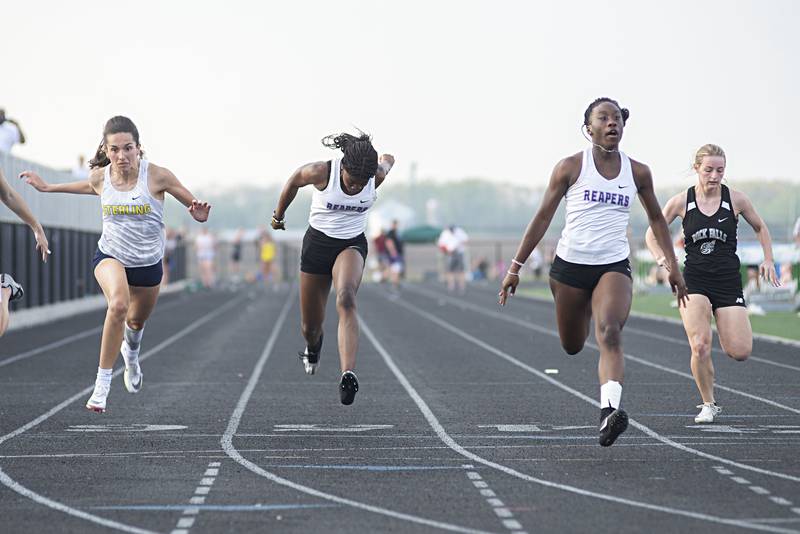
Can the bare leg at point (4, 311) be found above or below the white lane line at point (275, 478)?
above

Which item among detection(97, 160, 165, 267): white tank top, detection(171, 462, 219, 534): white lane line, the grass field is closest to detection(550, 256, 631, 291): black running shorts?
detection(171, 462, 219, 534): white lane line

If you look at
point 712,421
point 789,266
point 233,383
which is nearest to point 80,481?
point 712,421

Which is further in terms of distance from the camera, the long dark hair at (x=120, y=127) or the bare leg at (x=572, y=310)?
the long dark hair at (x=120, y=127)

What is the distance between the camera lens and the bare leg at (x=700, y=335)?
1087 cm

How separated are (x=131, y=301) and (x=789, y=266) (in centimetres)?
1959

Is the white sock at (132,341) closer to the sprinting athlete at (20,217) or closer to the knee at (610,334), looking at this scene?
the sprinting athlete at (20,217)

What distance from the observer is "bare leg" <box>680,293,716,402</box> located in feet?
35.7

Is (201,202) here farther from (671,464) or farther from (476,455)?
(671,464)

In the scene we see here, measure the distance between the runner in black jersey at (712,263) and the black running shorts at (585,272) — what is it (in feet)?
5.45

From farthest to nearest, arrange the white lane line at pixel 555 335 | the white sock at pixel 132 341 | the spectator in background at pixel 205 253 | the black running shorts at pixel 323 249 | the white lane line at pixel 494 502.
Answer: the spectator in background at pixel 205 253
the white lane line at pixel 555 335
the white sock at pixel 132 341
the black running shorts at pixel 323 249
the white lane line at pixel 494 502

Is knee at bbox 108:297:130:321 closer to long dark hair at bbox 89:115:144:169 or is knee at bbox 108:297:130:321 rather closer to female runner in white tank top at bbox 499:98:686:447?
long dark hair at bbox 89:115:144:169

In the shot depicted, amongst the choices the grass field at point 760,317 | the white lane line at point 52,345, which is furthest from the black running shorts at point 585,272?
the grass field at point 760,317

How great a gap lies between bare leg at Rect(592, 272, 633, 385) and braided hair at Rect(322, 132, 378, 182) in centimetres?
221

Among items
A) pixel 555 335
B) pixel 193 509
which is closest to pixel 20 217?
pixel 193 509
